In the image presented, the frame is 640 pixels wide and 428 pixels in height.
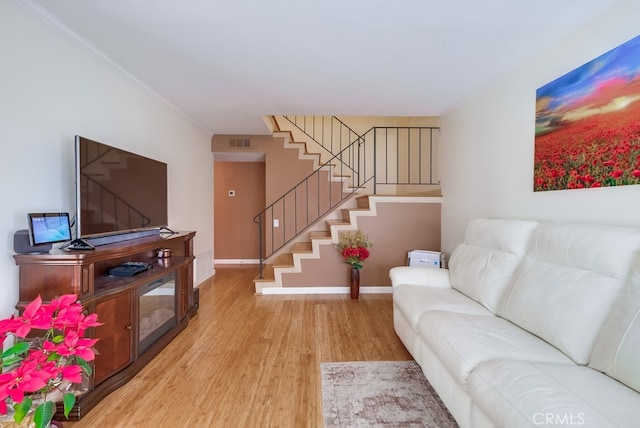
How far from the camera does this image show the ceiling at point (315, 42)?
1882 mm

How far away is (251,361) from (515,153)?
2.83 m

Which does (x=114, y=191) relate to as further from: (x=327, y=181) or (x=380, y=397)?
(x=327, y=181)

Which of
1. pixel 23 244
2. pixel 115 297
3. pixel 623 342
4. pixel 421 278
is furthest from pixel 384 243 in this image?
pixel 23 244

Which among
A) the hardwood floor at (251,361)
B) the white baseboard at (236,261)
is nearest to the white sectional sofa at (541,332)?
the hardwood floor at (251,361)

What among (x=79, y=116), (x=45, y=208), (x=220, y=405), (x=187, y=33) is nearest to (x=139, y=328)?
(x=220, y=405)

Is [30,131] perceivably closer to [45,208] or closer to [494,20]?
[45,208]

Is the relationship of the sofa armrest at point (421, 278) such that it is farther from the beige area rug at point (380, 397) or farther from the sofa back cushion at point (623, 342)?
the sofa back cushion at point (623, 342)

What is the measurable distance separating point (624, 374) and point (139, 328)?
281cm

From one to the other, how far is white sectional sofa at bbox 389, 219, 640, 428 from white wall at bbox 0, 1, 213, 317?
2.59 metres

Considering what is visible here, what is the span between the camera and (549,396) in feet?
3.71

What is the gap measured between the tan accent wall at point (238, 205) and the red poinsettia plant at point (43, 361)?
507 cm

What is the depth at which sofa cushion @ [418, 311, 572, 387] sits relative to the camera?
1.49m

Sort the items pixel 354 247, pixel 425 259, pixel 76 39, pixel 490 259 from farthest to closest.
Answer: pixel 354 247, pixel 425 259, pixel 490 259, pixel 76 39

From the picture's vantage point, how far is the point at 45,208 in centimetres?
201
